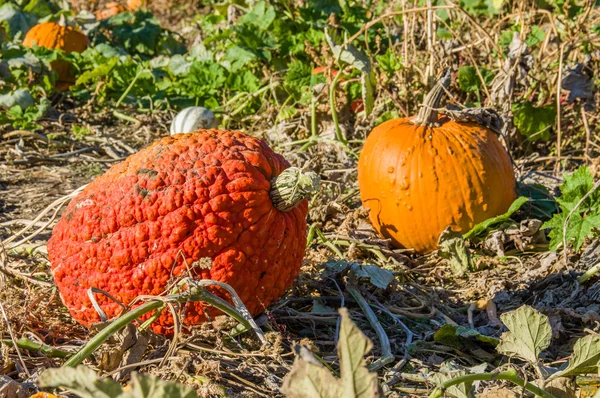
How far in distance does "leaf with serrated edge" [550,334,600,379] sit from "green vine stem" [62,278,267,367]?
918 millimetres

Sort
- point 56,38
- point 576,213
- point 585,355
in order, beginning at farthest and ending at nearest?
1. point 56,38
2. point 576,213
3. point 585,355

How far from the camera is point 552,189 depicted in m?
4.39

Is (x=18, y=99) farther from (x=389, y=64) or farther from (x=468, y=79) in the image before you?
(x=468, y=79)

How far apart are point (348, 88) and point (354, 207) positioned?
3.44ft

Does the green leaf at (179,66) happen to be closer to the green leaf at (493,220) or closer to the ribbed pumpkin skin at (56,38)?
the ribbed pumpkin skin at (56,38)

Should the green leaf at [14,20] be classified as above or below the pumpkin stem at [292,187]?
below

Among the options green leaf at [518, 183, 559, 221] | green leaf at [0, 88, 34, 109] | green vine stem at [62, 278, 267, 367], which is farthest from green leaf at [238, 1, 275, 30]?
green vine stem at [62, 278, 267, 367]

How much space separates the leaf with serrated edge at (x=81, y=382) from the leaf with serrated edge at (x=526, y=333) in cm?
117

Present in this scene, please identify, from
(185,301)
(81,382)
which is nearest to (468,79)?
(185,301)

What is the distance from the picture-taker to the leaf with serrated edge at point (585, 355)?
203 cm

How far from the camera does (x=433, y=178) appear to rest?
3621 millimetres

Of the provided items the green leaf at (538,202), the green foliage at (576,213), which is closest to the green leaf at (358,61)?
the green leaf at (538,202)

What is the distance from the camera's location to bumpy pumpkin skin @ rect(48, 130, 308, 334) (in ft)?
7.82

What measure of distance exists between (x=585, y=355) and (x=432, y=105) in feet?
6.41
